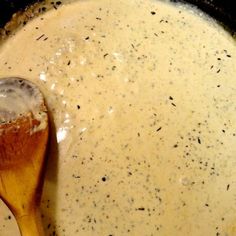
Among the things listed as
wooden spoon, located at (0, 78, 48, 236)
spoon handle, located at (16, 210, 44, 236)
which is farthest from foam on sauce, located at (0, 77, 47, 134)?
spoon handle, located at (16, 210, 44, 236)

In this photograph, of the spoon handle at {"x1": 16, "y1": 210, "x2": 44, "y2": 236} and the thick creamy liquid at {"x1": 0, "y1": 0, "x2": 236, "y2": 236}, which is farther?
the thick creamy liquid at {"x1": 0, "y1": 0, "x2": 236, "y2": 236}

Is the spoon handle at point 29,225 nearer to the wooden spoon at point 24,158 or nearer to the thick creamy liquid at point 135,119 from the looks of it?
the wooden spoon at point 24,158

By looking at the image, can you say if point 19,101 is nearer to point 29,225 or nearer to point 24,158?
point 24,158

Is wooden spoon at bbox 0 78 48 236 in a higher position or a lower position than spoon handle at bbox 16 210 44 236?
higher

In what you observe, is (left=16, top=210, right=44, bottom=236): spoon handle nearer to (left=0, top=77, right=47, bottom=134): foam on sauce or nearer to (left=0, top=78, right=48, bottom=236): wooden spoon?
(left=0, top=78, right=48, bottom=236): wooden spoon

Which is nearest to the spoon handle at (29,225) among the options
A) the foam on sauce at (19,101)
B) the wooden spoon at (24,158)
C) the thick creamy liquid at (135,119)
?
the wooden spoon at (24,158)

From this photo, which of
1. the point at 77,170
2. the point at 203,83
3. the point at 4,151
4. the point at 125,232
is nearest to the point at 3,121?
the point at 4,151
